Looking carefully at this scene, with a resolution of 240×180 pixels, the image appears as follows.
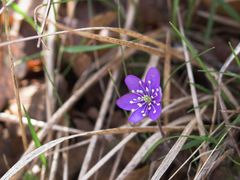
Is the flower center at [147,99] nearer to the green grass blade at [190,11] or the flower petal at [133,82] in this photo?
the flower petal at [133,82]

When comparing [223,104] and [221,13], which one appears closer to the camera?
[223,104]

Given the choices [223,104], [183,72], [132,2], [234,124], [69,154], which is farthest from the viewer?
[132,2]

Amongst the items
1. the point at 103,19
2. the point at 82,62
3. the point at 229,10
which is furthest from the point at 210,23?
the point at 82,62

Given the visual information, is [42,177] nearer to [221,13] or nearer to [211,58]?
[211,58]

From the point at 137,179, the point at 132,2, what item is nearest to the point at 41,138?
the point at 137,179

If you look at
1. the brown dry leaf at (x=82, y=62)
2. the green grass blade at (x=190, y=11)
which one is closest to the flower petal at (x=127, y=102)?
the brown dry leaf at (x=82, y=62)

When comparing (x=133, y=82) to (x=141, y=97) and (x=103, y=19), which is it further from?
(x=103, y=19)

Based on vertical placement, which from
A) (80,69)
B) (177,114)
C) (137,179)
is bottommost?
(137,179)
